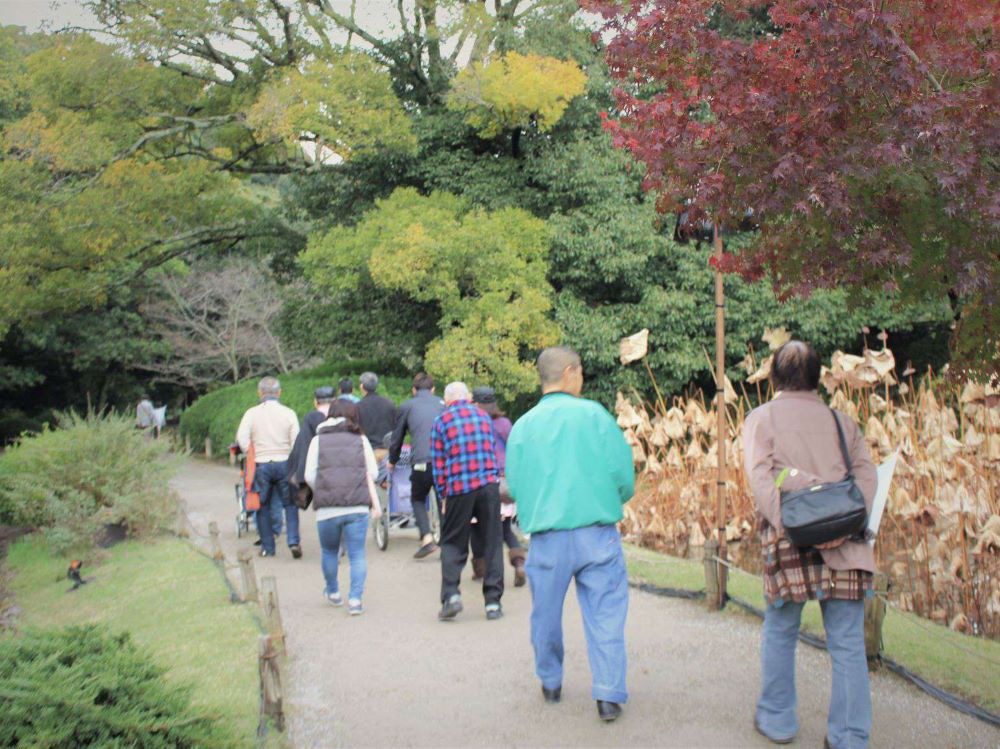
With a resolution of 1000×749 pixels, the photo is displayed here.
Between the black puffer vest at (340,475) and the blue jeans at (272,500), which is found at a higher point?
the black puffer vest at (340,475)

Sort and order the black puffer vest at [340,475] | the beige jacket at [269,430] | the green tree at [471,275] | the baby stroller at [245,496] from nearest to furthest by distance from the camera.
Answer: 1. the black puffer vest at [340,475]
2. the baby stroller at [245,496]
3. the beige jacket at [269,430]
4. the green tree at [471,275]

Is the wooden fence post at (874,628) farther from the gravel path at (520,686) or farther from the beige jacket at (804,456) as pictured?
the beige jacket at (804,456)

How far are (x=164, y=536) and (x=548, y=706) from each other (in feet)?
32.2

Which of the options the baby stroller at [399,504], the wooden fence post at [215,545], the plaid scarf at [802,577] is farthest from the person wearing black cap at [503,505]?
the plaid scarf at [802,577]

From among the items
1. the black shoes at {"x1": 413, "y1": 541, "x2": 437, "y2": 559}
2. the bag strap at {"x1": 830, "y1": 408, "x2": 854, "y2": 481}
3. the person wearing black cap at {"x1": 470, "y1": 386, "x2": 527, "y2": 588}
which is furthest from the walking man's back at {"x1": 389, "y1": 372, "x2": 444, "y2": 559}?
the bag strap at {"x1": 830, "y1": 408, "x2": 854, "y2": 481}

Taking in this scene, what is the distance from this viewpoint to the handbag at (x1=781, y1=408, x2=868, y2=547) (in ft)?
15.4

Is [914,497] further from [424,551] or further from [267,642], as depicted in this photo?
[267,642]

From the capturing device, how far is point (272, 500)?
12.0 m

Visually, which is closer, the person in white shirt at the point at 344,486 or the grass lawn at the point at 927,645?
the grass lawn at the point at 927,645

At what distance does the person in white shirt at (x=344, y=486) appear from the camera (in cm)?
833

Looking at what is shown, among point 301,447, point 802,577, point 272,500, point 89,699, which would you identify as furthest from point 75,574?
point 802,577

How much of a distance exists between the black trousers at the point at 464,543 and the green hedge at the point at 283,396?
48.1ft

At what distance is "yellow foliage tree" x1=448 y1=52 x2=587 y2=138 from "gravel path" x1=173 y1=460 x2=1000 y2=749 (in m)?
13.4

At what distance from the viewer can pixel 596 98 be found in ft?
74.5
